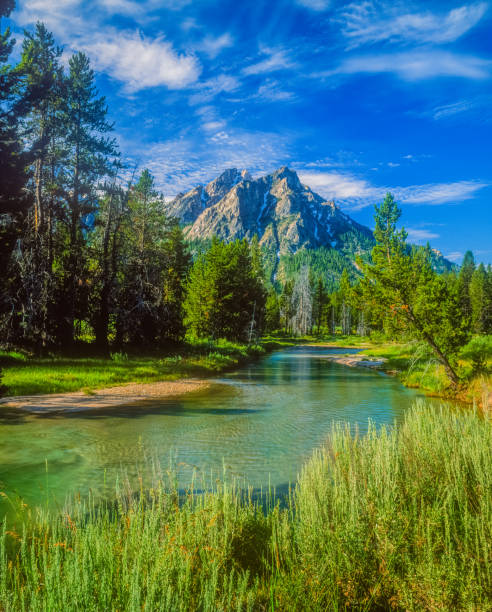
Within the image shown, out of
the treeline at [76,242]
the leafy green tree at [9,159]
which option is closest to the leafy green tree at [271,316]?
the treeline at [76,242]

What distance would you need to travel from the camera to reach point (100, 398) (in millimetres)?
19672

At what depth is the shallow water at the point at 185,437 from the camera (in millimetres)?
9758

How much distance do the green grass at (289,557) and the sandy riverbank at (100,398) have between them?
13039 mm

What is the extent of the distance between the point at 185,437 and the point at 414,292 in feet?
47.6

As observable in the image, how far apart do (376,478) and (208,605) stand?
9.61ft

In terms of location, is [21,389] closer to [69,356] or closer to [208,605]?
[69,356]

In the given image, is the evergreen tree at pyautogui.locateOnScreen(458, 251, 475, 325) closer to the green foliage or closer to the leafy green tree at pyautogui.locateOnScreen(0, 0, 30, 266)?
the green foliage

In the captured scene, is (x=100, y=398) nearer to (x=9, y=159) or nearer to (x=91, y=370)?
(x=91, y=370)

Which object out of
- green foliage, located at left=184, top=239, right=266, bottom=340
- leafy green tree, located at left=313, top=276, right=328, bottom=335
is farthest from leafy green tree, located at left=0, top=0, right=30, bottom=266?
leafy green tree, located at left=313, top=276, right=328, bottom=335

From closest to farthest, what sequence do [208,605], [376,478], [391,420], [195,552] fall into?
A: [208,605]
[195,552]
[376,478]
[391,420]

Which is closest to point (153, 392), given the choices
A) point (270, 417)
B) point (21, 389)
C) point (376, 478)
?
point (21, 389)

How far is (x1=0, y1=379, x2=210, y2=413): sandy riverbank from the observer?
17297mm

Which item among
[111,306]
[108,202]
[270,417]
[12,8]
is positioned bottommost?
[270,417]

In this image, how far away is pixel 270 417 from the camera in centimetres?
1734
